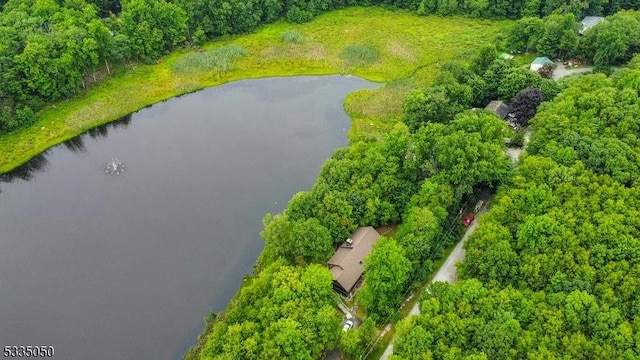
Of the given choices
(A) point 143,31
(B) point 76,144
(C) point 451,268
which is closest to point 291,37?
(A) point 143,31

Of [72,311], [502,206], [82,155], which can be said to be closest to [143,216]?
[72,311]

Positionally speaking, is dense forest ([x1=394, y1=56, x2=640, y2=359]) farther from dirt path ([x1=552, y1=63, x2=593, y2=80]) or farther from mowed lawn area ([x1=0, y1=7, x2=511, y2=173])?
mowed lawn area ([x1=0, y1=7, x2=511, y2=173])

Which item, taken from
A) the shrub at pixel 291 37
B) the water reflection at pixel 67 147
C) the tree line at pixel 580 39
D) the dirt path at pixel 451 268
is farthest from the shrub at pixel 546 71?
the water reflection at pixel 67 147

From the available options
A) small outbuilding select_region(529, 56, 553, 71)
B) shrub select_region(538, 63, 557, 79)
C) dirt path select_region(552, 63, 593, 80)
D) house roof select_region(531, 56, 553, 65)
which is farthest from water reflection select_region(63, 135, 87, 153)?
dirt path select_region(552, 63, 593, 80)

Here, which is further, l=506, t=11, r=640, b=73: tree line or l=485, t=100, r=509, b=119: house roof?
l=506, t=11, r=640, b=73: tree line

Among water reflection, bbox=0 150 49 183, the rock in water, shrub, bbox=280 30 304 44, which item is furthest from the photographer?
shrub, bbox=280 30 304 44

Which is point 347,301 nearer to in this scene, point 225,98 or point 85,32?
point 225,98

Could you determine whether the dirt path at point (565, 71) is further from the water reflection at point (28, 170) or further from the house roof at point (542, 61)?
the water reflection at point (28, 170)
